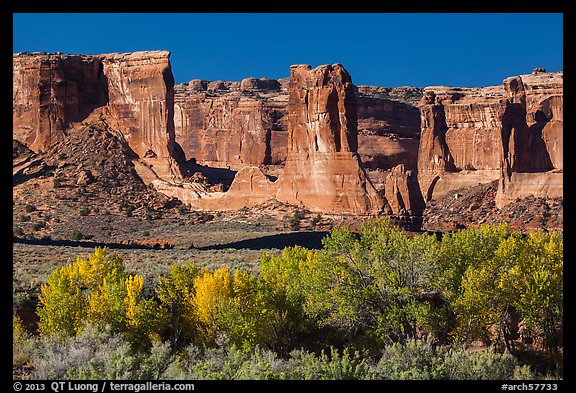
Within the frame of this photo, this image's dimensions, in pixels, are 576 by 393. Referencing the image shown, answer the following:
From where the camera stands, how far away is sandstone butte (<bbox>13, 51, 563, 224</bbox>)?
181 feet

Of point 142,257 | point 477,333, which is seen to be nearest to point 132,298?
point 477,333

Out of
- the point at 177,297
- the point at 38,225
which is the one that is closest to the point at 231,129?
the point at 38,225

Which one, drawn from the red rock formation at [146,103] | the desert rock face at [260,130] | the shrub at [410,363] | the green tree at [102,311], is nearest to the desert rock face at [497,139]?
the desert rock face at [260,130]

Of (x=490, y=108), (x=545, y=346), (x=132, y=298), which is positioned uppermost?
(x=490, y=108)

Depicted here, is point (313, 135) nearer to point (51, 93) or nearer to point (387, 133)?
point (51, 93)

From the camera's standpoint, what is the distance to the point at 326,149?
5503 centimetres

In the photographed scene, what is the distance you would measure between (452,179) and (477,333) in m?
68.8

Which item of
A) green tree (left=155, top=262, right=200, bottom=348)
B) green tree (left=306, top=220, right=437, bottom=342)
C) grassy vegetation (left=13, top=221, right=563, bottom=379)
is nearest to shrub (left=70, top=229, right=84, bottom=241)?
grassy vegetation (left=13, top=221, right=563, bottom=379)

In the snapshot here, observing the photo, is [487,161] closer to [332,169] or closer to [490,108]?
[490,108]

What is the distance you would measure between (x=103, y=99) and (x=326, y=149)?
862 inches

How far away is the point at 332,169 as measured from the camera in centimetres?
5450

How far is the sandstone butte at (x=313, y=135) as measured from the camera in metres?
55.1

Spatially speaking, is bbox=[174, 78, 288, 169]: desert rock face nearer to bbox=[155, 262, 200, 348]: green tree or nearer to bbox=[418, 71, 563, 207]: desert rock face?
bbox=[418, 71, 563, 207]: desert rock face

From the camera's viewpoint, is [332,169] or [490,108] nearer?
[332,169]
